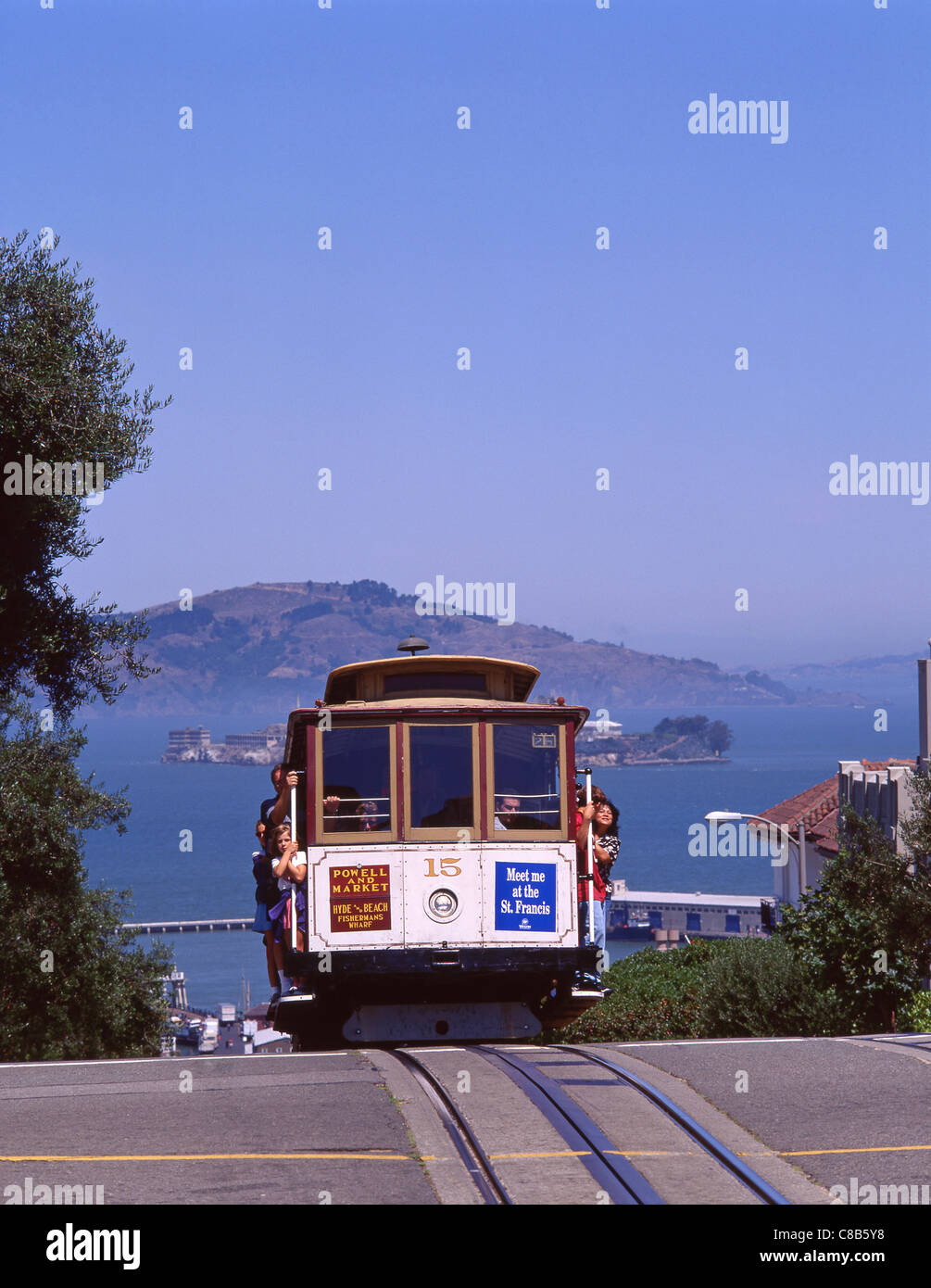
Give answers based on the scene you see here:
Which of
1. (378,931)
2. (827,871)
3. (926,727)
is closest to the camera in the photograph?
(378,931)

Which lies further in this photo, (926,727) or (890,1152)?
(926,727)

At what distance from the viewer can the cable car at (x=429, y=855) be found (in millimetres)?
14430

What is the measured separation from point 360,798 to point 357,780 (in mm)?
176

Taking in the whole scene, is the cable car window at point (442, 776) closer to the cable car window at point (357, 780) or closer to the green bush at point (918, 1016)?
the cable car window at point (357, 780)

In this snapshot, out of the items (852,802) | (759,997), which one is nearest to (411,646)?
(759,997)

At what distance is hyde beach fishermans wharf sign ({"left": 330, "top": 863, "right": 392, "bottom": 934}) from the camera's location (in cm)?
1442

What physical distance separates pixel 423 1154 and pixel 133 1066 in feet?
15.7

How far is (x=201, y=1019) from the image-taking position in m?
103

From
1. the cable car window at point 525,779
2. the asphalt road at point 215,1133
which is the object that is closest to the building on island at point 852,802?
the cable car window at point 525,779

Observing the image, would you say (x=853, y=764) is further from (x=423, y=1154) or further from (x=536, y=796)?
(x=423, y=1154)

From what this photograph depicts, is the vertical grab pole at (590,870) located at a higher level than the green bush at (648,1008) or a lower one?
higher

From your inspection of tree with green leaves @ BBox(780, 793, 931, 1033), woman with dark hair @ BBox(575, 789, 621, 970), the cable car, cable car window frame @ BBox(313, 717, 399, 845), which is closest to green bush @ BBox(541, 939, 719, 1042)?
tree with green leaves @ BBox(780, 793, 931, 1033)

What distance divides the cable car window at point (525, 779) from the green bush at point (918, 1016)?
4641 mm
